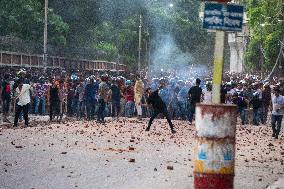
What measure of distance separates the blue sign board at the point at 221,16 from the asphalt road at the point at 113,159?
3.00 m

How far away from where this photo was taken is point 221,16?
7.20 metres

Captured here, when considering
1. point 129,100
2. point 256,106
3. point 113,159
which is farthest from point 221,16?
point 129,100

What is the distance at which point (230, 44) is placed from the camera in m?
105

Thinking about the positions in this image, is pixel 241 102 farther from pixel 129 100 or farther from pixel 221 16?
pixel 221 16

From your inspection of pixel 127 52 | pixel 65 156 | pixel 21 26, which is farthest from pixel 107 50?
pixel 65 156

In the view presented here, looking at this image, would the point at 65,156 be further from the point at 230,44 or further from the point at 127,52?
the point at 230,44

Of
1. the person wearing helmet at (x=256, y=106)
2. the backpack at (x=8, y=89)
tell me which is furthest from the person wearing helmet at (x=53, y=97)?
the person wearing helmet at (x=256, y=106)

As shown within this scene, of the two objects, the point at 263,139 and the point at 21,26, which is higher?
the point at 21,26

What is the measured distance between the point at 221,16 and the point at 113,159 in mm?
5711

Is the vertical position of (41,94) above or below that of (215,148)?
below

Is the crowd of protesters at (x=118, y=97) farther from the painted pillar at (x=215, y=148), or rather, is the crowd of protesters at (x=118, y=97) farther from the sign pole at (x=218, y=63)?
the painted pillar at (x=215, y=148)

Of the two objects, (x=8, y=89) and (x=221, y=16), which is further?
(x=8, y=89)

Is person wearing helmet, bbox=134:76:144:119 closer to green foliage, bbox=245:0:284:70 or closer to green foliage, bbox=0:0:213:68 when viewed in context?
green foliage, bbox=245:0:284:70

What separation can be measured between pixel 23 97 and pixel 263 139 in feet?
24.7
